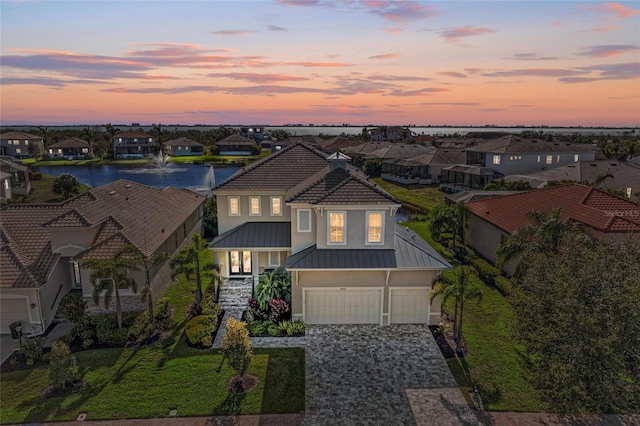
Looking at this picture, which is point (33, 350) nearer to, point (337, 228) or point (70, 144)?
point (337, 228)

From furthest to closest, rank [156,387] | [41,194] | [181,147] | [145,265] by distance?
[181,147]
[41,194]
[145,265]
[156,387]

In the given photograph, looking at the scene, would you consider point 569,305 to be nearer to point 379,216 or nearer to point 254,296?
point 379,216

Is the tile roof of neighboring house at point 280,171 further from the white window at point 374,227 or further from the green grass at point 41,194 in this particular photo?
the green grass at point 41,194

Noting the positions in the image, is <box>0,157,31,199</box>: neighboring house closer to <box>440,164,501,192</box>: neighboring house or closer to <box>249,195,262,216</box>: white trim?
<box>249,195,262,216</box>: white trim

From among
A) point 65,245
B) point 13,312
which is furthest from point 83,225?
point 13,312

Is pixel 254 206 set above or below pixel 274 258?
above

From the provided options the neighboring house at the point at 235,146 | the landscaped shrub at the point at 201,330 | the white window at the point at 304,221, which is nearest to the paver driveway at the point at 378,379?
the landscaped shrub at the point at 201,330

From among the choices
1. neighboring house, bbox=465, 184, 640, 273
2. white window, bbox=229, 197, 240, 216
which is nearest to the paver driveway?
white window, bbox=229, 197, 240, 216
